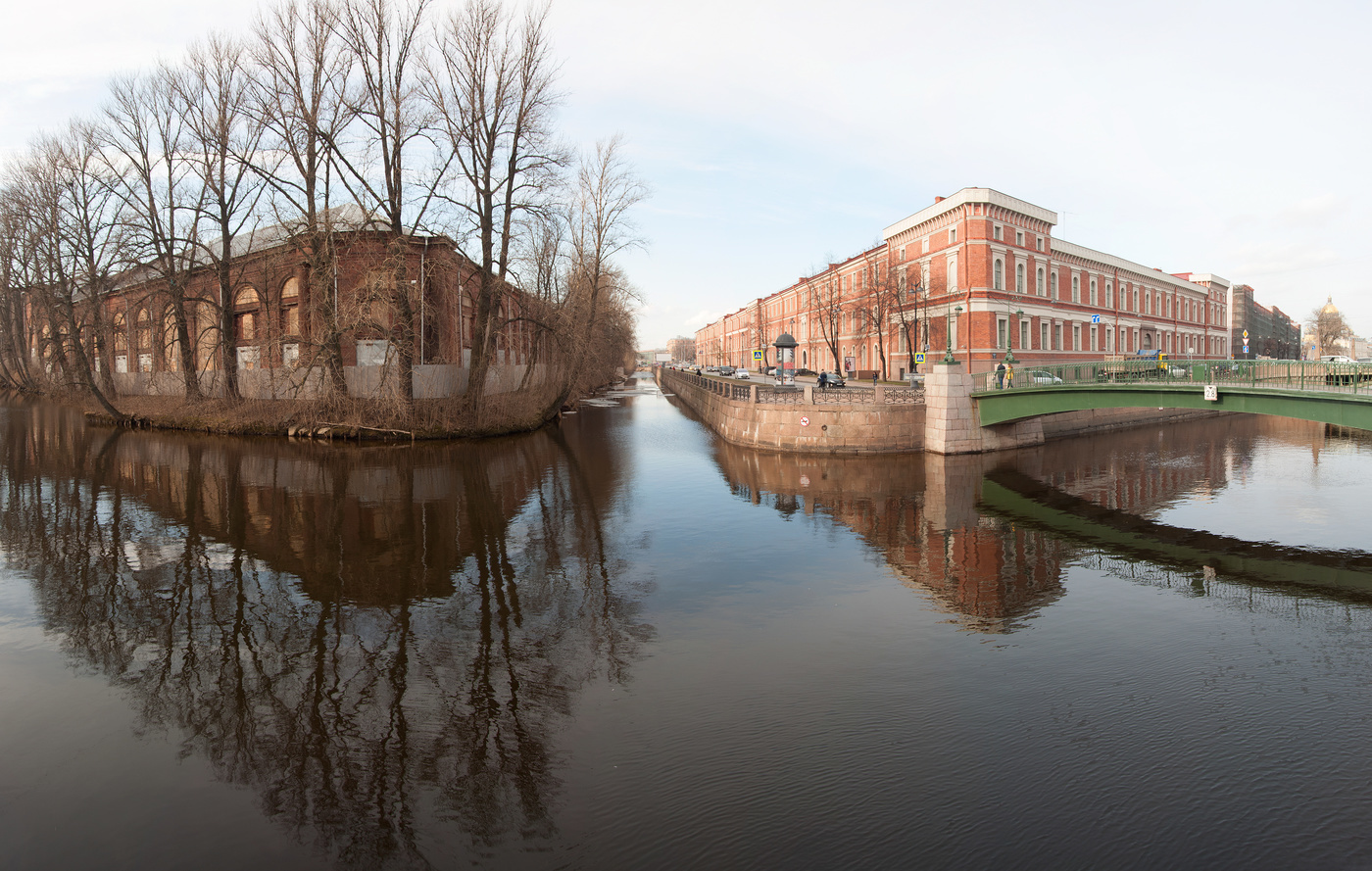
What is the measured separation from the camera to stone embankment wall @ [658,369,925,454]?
3131 centimetres

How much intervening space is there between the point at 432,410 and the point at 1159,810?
3272cm

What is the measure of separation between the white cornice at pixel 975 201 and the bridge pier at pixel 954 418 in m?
22.9

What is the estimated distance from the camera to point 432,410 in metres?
34.8

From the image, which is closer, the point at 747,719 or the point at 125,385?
the point at 747,719

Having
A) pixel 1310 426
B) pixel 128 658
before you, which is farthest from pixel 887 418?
pixel 1310 426

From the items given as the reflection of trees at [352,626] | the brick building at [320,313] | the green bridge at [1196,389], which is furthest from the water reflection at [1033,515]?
the brick building at [320,313]

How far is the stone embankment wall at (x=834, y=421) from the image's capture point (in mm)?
31312

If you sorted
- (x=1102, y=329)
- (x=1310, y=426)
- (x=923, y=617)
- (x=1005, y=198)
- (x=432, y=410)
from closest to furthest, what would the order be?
(x=923, y=617)
(x=432, y=410)
(x=1310, y=426)
(x=1005, y=198)
(x=1102, y=329)

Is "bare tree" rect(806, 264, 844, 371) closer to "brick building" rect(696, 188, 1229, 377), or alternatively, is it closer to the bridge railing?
"brick building" rect(696, 188, 1229, 377)

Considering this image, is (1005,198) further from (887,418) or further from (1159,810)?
(1159,810)

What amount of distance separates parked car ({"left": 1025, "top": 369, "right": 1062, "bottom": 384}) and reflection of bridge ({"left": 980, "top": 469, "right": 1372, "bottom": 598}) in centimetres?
779

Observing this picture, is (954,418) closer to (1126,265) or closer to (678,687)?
(678,687)

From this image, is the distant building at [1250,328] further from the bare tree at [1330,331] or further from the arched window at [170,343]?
the arched window at [170,343]

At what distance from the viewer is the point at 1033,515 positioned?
20734 millimetres
